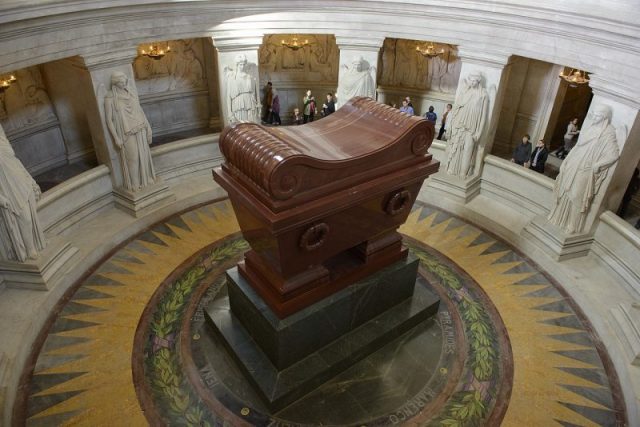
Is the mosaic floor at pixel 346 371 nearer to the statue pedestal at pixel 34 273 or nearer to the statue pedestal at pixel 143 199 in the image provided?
the statue pedestal at pixel 34 273

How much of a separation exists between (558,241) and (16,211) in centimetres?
750

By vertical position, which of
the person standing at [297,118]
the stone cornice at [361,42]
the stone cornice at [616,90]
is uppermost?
the stone cornice at [361,42]

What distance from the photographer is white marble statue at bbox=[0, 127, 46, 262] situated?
5.32m

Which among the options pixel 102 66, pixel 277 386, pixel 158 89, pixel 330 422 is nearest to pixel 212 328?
pixel 277 386

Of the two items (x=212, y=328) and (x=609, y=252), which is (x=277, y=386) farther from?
(x=609, y=252)

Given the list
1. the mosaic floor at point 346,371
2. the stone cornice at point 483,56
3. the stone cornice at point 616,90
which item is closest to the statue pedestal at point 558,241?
the mosaic floor at point 346,371

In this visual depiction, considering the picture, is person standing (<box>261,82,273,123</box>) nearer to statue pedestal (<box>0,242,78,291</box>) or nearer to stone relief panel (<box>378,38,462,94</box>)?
stone relief panel (<box>378,38,462,94</box>)

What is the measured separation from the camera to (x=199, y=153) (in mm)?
8781

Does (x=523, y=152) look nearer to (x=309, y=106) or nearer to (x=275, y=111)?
(x=309, y=106)

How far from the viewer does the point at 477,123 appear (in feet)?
25.2

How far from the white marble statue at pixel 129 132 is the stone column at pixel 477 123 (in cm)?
509

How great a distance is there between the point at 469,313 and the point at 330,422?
8.05 ft

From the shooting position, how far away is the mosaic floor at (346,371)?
15.3 feet

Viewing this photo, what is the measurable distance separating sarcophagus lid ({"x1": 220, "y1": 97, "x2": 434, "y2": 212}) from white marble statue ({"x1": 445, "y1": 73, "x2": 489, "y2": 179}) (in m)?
3.02
